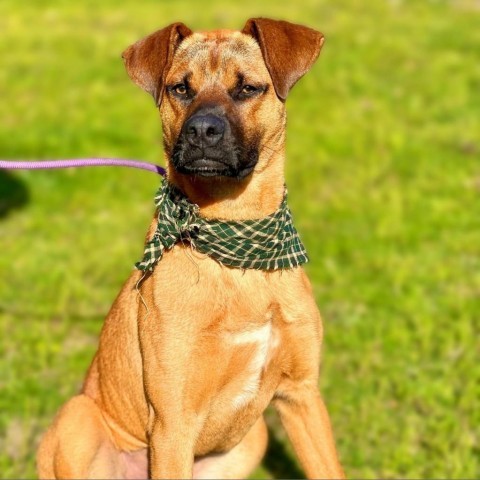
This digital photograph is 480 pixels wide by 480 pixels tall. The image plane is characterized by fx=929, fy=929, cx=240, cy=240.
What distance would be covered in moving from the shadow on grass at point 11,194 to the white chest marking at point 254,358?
6.04 meters

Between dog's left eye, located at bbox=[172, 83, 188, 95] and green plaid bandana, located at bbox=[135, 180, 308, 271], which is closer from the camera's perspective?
green plaid bandana, located at bbox=[135, 180, 308, 271]

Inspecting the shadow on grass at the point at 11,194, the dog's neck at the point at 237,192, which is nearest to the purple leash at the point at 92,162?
the dog's neck at the point at 237,192

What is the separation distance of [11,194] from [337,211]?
142 inches

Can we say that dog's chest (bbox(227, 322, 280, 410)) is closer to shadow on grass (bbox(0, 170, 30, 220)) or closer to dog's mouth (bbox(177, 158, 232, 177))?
dog's mouth (bbox(177, 158, 232, 177))

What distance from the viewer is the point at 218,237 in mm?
4371

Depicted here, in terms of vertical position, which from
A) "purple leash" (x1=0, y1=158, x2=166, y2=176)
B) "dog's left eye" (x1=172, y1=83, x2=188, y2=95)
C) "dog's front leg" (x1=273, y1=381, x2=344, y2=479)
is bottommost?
"dog's front leg" (x1=273, y1=381, x2=344, y2=479)

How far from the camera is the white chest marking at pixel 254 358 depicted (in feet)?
14.1

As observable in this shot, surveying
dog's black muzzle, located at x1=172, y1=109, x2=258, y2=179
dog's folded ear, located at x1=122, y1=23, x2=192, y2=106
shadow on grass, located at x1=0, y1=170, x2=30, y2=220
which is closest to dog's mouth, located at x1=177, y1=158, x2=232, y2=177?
dog's black muzzle, located at x1=172, y1=109, x2=258, y2=179

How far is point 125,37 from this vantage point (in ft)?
49.1

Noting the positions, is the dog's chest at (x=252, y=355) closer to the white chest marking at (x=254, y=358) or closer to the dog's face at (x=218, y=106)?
the white chest marking at (x=254, y=358)

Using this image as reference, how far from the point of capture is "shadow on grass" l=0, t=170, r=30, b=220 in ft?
32.8

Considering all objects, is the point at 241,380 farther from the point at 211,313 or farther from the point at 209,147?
the point at 209,147

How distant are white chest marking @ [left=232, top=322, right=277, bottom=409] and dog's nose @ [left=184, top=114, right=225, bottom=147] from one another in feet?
2.94

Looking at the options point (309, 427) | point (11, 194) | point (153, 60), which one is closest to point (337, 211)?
point (11, 194)
